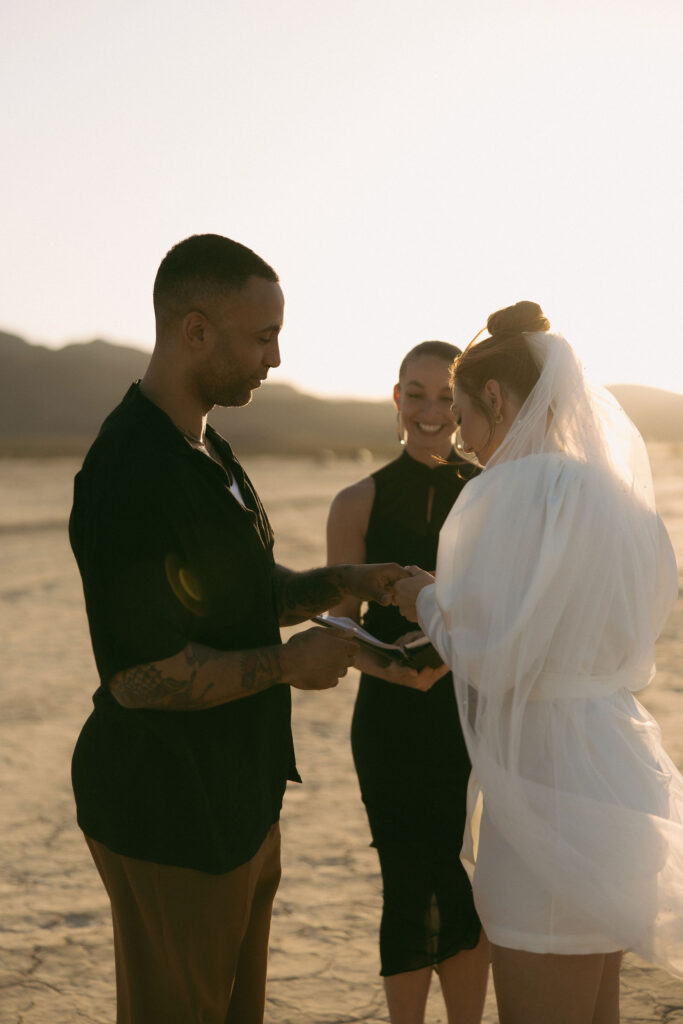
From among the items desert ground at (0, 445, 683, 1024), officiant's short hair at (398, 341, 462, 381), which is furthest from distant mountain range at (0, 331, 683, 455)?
officiant's short hair at (398, 341, 462, 381)

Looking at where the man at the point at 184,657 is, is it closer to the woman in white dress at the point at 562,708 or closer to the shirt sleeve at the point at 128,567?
the shirt sleeve at the point at 128,567

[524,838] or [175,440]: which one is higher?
[175,440]

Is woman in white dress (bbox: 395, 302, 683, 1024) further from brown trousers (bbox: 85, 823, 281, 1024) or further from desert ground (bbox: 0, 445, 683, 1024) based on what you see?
desert ground (bbox: 0, 445, 683, 1024)

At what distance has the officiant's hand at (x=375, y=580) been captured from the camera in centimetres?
319

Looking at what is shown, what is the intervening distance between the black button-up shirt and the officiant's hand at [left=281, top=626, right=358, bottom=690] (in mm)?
124

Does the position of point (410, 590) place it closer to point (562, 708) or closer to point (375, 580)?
point (375, 580)

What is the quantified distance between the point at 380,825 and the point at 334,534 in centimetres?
102

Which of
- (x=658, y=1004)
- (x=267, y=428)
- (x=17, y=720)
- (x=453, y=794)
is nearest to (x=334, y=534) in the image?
(x=453, y=794)

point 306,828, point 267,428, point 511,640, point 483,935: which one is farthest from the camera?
point 267,428

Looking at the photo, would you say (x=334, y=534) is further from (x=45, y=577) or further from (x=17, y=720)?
(x=45, y=577)

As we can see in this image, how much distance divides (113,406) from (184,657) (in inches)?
5920

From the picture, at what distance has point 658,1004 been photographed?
12.5 ft

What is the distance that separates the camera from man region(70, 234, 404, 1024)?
2.36 m

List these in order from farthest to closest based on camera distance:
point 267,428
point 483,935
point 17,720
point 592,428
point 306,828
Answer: point 267,428, point 17,720, point 306,828, point 483,935, point 592,428
